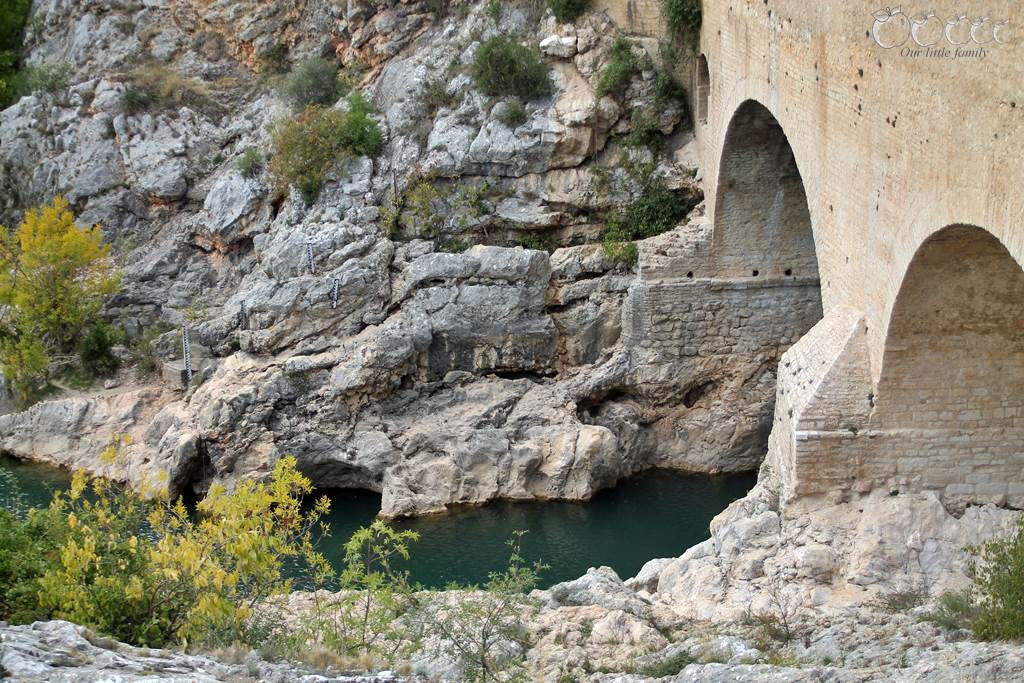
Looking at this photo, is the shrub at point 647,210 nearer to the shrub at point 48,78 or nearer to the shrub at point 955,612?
the shrub at point 955,612

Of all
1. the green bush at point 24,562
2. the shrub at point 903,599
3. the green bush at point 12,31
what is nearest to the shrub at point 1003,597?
the shrub at point 903,599

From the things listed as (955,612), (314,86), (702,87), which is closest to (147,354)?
(314,86)

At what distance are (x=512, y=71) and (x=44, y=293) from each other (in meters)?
9.50

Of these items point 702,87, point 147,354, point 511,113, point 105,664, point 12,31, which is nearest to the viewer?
point 105,664

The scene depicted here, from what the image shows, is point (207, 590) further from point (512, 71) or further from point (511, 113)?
point (512, 71)

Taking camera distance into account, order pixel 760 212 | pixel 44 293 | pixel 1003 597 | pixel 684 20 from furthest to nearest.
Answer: pixel 44 293
pixel 684 20
pixel 760 212
pixel 1003 597

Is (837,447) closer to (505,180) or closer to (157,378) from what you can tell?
(505,180)

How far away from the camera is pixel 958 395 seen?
1271 centimetres

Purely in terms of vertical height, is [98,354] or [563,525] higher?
[98,354]

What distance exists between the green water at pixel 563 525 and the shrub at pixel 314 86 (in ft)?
28.5

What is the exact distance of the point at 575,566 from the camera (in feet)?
54.2

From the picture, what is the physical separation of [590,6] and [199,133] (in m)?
8.92

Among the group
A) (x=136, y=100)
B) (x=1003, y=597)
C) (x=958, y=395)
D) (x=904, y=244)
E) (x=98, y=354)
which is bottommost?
(x=1003, y=597)

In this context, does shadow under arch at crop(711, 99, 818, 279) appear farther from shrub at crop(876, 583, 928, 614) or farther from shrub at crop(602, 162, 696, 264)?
shrub at crop(876, 583, 928, 614)
